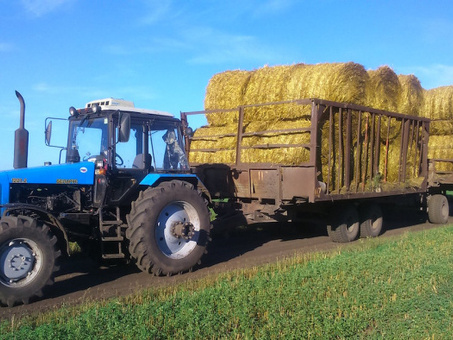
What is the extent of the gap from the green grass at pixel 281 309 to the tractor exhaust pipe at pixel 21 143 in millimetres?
2255

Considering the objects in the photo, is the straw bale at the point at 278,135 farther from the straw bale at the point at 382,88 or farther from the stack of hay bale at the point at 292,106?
the straw bale at the point at 382,88

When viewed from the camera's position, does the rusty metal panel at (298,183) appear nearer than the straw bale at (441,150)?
Yes

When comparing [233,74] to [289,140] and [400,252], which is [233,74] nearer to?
[289,140]

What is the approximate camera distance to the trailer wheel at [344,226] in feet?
31.2

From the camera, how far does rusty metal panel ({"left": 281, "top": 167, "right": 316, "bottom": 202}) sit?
8117 millimetres

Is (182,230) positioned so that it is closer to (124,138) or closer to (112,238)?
(112,238)

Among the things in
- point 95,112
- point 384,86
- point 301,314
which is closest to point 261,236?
point 384,86

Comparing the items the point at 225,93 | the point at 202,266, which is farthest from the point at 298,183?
the point at 225,93

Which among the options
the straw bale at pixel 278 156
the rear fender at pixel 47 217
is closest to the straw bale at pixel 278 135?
the straw bale at pixel 278 156

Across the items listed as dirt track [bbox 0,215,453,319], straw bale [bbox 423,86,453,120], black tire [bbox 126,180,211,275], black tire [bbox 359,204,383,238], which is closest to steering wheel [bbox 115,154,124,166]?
black tire [bbox 126,180,211,275]

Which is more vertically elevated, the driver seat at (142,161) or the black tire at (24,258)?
the driver seat at (142,161)

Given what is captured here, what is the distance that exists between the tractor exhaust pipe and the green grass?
2.25 meters

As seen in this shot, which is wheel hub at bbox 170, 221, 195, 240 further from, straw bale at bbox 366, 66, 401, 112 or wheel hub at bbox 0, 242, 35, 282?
straw bale at bbox 366, 66, 401, 112

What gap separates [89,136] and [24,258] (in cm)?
208
